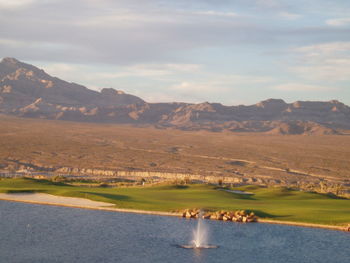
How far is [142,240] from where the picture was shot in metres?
30.3

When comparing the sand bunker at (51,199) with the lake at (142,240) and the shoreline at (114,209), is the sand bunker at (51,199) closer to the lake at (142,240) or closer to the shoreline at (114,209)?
the shoreline at (114,209)

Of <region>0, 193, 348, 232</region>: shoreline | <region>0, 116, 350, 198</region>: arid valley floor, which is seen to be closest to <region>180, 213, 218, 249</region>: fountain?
<region>0, 193, 348, 232</region>: shoreline

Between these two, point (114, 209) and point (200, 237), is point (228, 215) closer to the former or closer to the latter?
point (200, 237)

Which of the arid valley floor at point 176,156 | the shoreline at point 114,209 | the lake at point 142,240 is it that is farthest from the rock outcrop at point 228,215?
the arid valley floor at point 176,156

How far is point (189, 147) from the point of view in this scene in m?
122

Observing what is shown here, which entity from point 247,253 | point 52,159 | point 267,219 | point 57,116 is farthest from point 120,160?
point 57,116

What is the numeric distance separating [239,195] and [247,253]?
19324 mm

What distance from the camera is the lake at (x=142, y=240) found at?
89.4ft

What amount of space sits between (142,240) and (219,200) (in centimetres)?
1384

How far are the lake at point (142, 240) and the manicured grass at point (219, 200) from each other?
2253 millimetres

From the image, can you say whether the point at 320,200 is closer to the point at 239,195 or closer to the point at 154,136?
the point at 239,195

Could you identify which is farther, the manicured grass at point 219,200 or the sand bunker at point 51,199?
the sand bunker at point 51,199

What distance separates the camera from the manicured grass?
1463 inches

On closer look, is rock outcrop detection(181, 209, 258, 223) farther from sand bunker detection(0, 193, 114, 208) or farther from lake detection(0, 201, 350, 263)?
sand bunker detection(0, 193, 114, 208)
